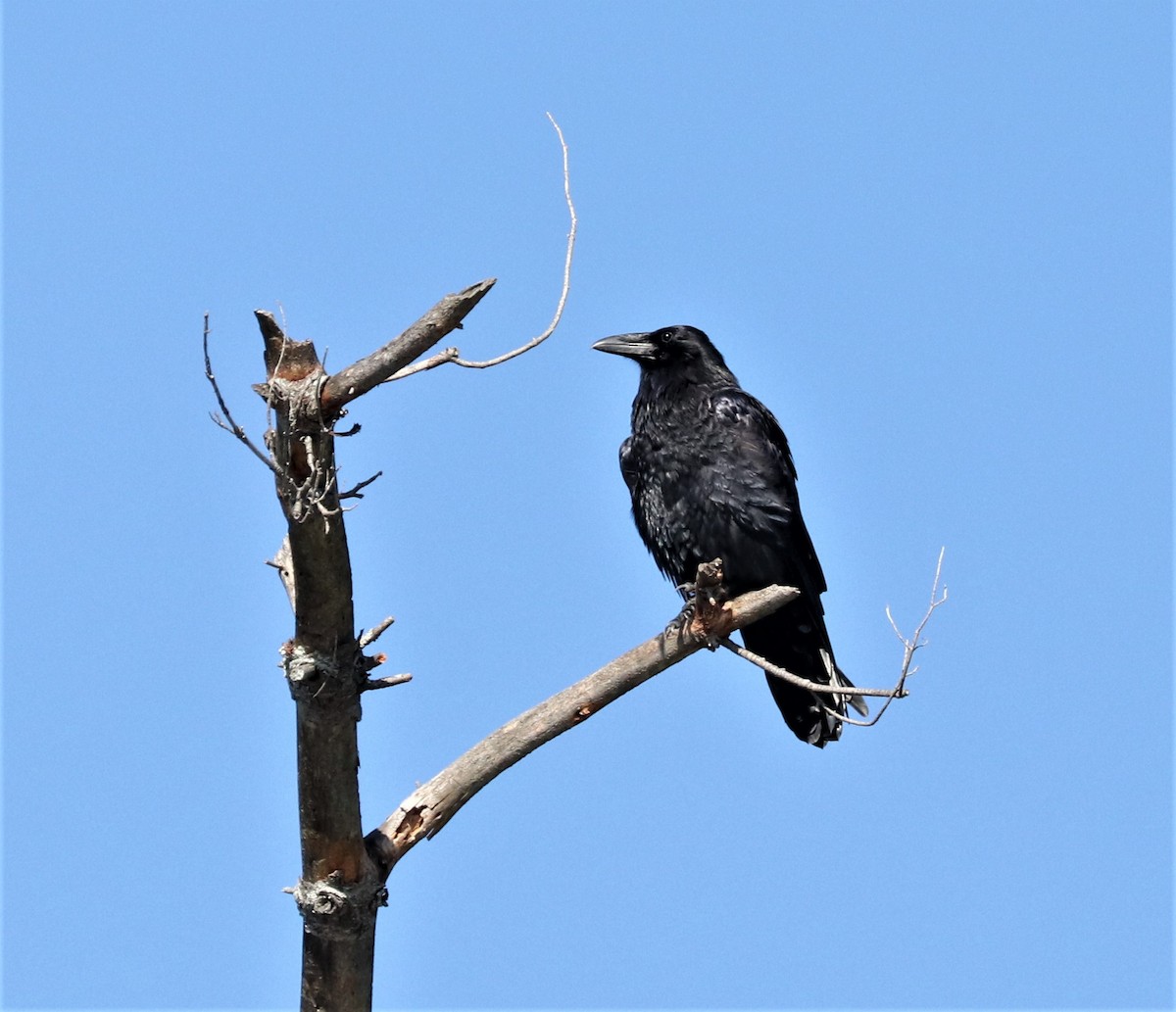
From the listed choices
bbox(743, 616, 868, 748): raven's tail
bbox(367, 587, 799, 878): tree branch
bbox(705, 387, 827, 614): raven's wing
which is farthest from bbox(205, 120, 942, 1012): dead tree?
bbox(743, 616, 868, 748): raven's tail

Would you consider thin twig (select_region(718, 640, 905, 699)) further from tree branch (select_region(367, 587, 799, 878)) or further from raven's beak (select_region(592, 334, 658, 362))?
raven's beak (select_region(592, 334, 658, 362))

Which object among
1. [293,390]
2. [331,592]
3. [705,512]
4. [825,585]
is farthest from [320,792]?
[825,585]

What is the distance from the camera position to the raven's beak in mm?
7109

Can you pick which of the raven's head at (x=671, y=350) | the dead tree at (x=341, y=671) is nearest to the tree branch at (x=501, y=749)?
the dead tree at (x=341, y=671)

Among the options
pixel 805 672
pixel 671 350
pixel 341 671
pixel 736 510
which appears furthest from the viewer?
pixel 671 350

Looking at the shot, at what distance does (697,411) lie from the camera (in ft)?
21.8

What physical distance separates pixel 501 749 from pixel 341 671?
656mm

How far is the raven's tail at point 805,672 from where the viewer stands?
654 cm

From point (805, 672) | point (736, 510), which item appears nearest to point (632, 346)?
point (736, 510)

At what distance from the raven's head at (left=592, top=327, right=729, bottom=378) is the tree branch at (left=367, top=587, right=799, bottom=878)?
2.08 meters

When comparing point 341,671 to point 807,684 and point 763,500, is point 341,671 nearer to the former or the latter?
point 807,684

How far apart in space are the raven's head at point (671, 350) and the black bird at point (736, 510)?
86 millimetres

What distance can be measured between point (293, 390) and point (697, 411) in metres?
2.55

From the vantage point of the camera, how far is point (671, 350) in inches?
279
